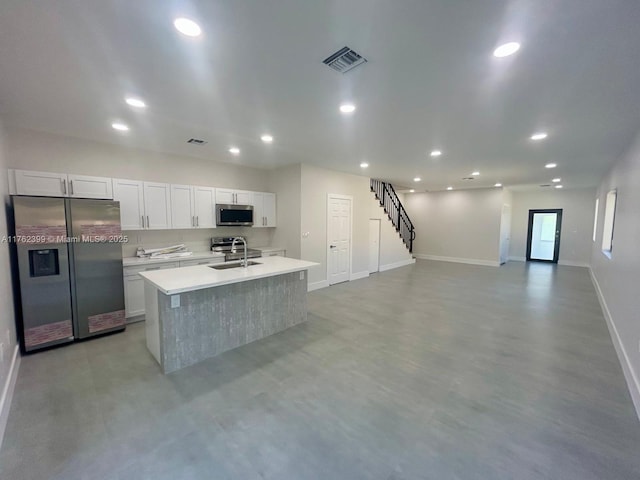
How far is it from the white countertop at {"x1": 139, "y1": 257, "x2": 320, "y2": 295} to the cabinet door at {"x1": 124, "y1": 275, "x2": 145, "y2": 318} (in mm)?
1043

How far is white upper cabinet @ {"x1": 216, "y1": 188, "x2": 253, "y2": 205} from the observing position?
17.8 ft

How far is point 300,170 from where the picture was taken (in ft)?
18.9

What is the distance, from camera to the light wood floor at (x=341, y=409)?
1792mm

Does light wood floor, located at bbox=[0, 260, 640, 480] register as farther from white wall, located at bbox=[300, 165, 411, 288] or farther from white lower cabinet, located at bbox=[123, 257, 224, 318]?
white wall, located at bbox=[300, 165, 411, 288]

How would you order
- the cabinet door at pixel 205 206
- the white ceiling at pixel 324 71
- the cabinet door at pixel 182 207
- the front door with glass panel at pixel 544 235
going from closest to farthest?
the white ceiling at pixel 324 71 → the cabinet door at pixel 182 207 → the cabinet door at pixel 205 206 → the front door with glass panel at pixel 544 235

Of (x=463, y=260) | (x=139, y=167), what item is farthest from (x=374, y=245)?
(x=139, y=167)

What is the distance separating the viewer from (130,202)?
4.32 metres

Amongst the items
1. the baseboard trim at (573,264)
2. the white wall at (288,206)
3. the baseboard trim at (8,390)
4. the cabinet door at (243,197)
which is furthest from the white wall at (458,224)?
the baseboard trim at (8,390)

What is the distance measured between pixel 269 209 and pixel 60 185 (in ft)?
11.4

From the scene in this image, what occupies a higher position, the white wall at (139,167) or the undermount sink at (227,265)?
the white wall at (139,167)

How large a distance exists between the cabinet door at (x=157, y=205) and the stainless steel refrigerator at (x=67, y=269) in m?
0.70

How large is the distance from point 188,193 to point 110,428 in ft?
12.4

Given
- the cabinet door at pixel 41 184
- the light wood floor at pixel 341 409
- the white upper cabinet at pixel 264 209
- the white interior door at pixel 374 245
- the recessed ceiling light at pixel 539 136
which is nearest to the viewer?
the light wood floor at pixel 341 409

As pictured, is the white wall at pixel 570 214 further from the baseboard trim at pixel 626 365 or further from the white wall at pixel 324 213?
the white wall at pixel 324 213
